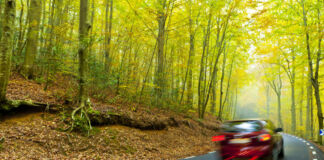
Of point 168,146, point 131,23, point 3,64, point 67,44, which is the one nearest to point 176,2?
point 131,23

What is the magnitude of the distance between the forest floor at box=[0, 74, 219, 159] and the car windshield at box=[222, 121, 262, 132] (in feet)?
10.6

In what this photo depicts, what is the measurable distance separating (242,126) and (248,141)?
0.48 m

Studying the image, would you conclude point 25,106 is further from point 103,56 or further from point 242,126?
point 242,126

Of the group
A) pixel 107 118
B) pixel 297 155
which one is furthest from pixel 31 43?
pixel 297 155

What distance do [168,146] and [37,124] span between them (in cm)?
594

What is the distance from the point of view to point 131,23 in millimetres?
13797

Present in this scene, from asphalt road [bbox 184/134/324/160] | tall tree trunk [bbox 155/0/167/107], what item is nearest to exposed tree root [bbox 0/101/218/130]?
tall tree trunk [bbox 155/0/167/107]

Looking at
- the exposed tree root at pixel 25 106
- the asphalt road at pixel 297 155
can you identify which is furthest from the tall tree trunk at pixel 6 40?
the asphalt road at pixel 297 155

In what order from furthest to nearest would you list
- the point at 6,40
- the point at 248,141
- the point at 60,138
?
the point at 60,138 < the point at 6,40 < the point at 248,141

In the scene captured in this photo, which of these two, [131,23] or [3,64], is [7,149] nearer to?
[3,64]

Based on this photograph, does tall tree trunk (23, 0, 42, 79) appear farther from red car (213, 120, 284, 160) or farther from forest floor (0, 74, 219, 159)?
red car (213, 120, 284, 160)

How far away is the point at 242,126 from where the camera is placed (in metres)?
5.69

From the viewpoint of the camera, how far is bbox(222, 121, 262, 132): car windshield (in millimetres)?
5501

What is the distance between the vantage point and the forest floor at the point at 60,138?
233 inches
